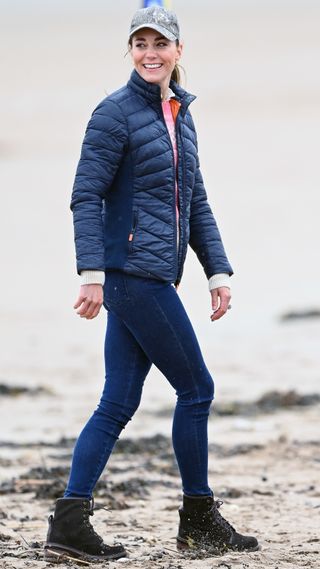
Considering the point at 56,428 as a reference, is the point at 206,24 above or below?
above

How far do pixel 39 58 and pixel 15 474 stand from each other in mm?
49422

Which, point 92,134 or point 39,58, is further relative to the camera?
point 39,58

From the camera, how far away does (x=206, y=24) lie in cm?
6738

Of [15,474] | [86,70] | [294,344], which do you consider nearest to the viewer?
[15,474]

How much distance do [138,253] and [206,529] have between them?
1.11 metres

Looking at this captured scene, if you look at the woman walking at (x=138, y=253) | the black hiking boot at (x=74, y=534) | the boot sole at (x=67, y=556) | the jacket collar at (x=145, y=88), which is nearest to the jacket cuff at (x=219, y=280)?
the woman walking at (x=138, y=253)

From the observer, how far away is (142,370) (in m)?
4.51

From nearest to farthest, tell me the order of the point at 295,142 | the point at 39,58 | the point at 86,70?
the point at 295,142 → the point at 86,70 → the point at 39,58

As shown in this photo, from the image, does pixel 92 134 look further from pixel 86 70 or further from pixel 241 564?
pixel 86 70

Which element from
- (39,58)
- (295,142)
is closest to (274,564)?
(295,142)

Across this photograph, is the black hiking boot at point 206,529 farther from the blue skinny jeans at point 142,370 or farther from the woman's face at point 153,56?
the woman's face at point 153,56

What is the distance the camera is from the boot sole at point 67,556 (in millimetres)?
4383

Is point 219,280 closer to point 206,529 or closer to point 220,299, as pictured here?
point 220,299

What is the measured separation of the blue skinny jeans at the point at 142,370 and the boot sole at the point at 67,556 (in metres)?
0.20
